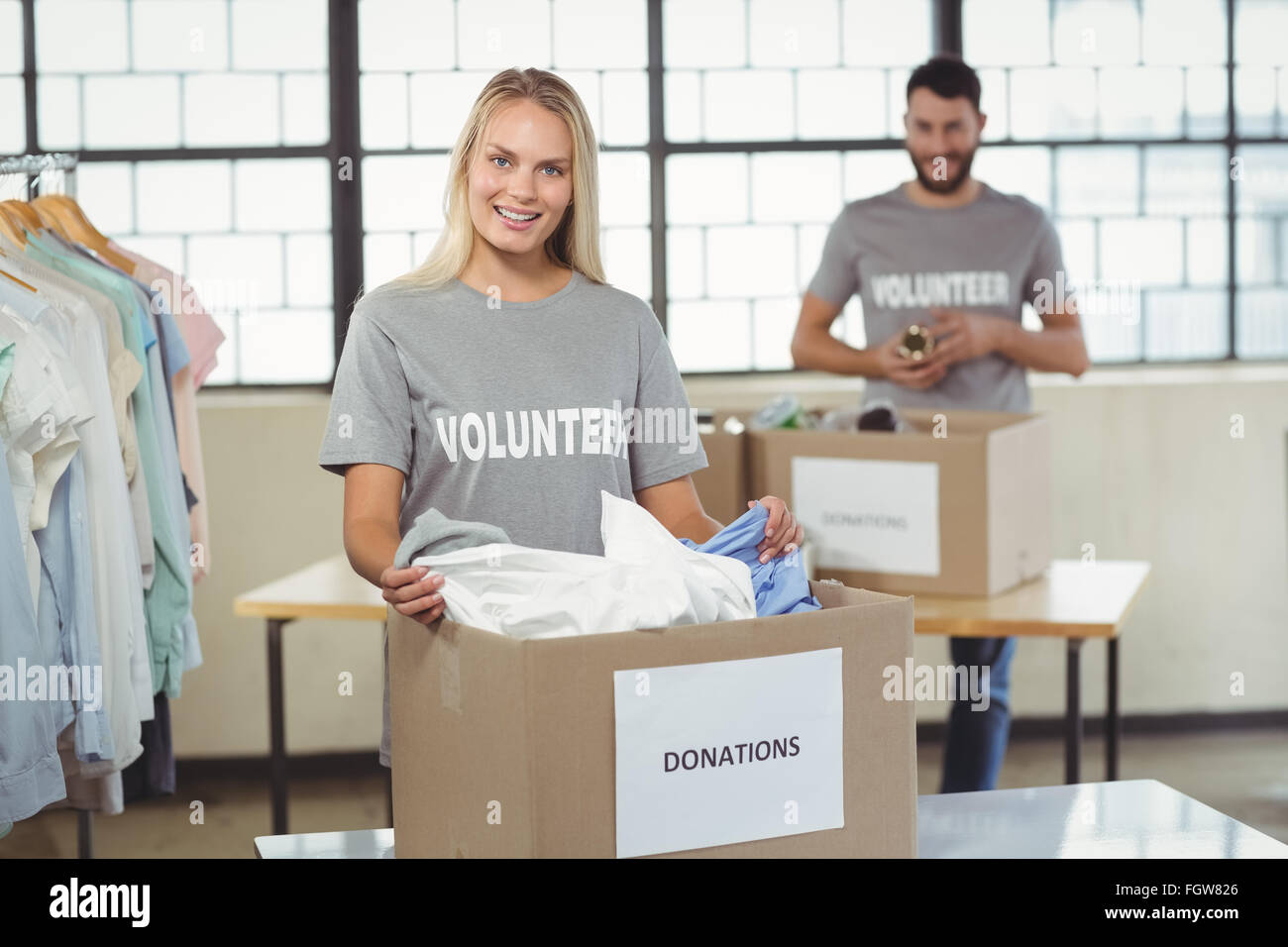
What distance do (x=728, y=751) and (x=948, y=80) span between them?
7.22 ft

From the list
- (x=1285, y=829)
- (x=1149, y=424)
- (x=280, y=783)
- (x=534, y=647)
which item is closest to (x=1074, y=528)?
(x=1149, y=424)

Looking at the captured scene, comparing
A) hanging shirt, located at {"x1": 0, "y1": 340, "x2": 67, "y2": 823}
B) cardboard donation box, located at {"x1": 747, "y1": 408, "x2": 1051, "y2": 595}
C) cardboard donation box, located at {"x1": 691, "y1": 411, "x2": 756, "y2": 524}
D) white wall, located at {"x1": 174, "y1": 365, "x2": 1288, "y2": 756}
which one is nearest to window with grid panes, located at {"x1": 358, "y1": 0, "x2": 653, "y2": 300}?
white wall, located at {"x1": 174, "y1": 365, "x2": 1288, "y2": 756}

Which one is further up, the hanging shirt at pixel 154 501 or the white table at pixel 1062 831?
the hanging shirt at pixel 154 501

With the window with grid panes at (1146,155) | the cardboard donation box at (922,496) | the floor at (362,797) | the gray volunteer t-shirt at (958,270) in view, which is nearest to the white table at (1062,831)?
the cardboard donation box at (922,496)

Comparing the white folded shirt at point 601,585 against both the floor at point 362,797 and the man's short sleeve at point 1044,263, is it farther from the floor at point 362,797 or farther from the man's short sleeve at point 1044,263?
the floor at point 362,797

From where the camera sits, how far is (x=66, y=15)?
4195mm

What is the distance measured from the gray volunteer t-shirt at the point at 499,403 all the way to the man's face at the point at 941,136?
5.19 ft

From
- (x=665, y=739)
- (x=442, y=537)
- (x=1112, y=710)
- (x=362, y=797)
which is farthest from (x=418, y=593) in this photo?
(x=362, y=797)

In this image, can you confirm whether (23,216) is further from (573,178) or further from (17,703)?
(573,178)

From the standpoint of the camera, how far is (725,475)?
2.89m

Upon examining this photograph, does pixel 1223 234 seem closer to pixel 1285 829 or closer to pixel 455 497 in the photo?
pixel 1285 829

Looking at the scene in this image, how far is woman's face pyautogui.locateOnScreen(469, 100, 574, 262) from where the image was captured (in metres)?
1.52

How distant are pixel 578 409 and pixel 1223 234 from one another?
144 inches

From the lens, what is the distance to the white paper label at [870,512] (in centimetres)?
272
